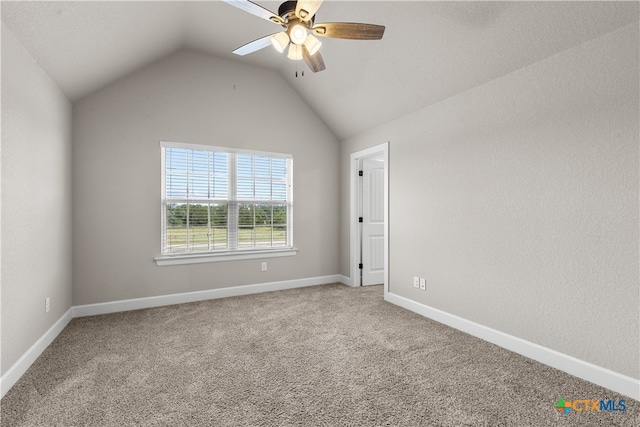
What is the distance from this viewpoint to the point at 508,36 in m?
2.33

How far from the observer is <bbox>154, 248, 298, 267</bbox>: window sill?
3.81 metres

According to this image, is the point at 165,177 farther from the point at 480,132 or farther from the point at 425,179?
the point at 480,132

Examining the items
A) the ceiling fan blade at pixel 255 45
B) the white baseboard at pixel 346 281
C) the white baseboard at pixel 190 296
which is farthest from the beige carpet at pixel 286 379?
the ceiling fan blade at pixel 255 45

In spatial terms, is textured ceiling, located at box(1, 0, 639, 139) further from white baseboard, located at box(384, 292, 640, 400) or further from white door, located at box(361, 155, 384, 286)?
white baseboard, located at box(384, 292, 640, 400)

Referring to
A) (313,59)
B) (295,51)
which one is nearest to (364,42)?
(313,59)

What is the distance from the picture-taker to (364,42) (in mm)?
3117

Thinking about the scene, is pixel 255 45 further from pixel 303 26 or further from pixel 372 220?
pixel 372 220

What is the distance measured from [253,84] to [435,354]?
399cm

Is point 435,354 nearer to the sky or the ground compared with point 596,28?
nearer to the ground

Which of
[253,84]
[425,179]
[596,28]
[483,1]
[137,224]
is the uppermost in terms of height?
[253,84]

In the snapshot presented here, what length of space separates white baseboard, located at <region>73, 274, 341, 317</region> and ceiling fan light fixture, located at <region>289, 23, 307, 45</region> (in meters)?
3.23

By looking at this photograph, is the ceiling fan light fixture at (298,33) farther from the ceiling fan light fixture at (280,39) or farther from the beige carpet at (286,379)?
the beige carpet at (286,379)

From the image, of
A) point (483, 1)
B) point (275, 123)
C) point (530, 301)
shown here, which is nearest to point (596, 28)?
point (483, 1)

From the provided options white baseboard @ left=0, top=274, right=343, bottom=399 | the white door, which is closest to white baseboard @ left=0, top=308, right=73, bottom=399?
white baseboard @ left=0, top=274, right=343, bottom=399
